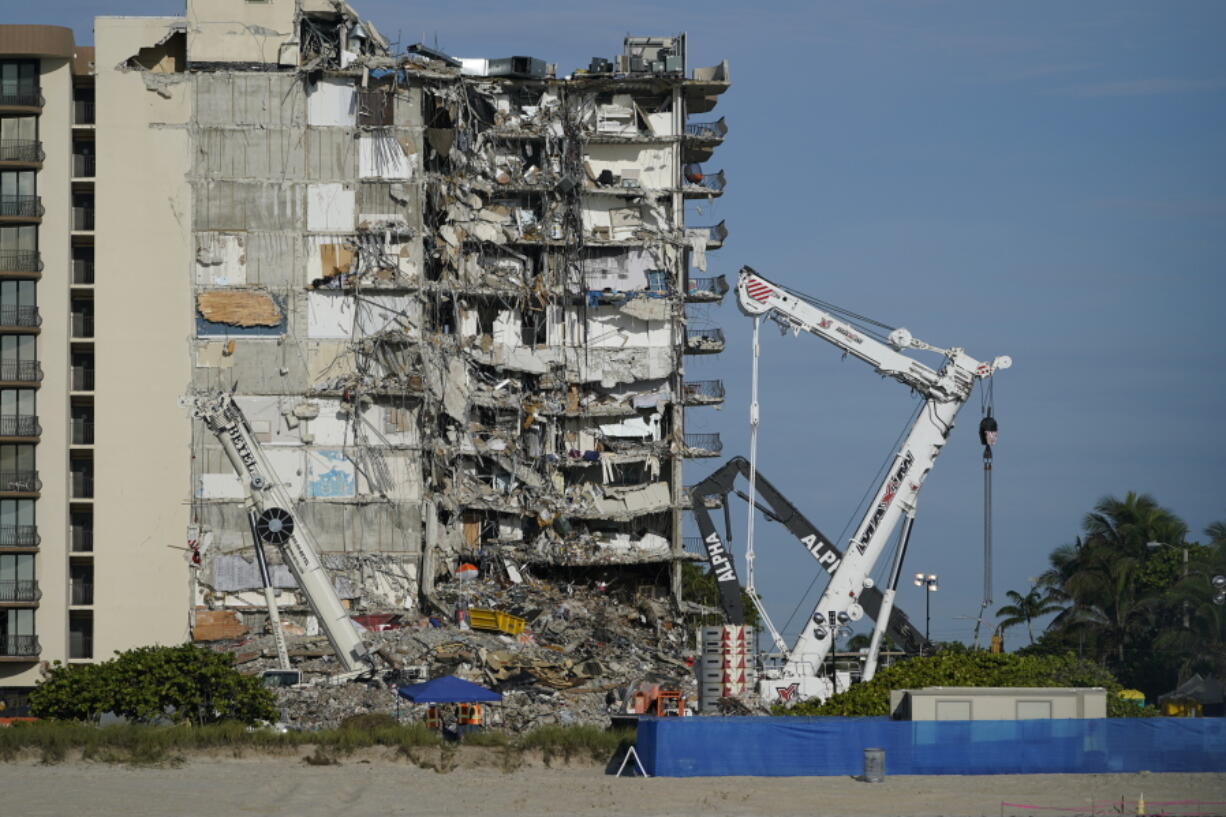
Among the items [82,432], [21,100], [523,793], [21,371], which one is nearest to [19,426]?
[21,371]

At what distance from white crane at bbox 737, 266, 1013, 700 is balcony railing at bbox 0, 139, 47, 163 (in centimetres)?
3345

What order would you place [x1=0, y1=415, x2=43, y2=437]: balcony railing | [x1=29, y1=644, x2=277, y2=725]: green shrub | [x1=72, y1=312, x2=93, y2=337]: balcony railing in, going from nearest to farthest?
[x1=29, y1=644, x2=277, y2=725]: green shrub
[x1=0, y1=415, x2=43, y2=437]: balcony railing
[x1=72, y1=312, x2=93, y2=337]: balcony railing

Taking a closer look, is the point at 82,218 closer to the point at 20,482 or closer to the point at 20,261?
the point at 20,261

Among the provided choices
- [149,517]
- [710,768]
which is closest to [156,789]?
[710,768]

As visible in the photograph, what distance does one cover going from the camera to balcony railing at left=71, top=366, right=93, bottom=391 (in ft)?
287

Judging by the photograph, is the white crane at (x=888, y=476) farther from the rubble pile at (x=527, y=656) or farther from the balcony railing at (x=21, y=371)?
the balcony railing at (x=21, y=371)

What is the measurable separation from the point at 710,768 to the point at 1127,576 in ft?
144

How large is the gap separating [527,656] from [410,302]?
57.2 ft

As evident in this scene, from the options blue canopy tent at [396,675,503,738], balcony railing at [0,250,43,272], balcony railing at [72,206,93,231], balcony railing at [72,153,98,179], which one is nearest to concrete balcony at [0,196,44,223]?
balcony railing at [0,250,43,272]

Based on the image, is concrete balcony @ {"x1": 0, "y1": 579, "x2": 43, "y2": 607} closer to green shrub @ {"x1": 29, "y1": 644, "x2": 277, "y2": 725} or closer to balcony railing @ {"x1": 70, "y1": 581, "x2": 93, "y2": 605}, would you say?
balcony railing @ {"x1": 70, "y1": 581, "x2": 93, "y2": 605}

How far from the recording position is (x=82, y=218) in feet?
292

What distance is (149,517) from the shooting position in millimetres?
85938

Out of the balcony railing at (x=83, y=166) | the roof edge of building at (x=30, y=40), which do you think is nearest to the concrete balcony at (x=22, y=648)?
the balcony railing at (x=83, y=166)

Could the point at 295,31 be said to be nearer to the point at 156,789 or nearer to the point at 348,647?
the point at 348,647
